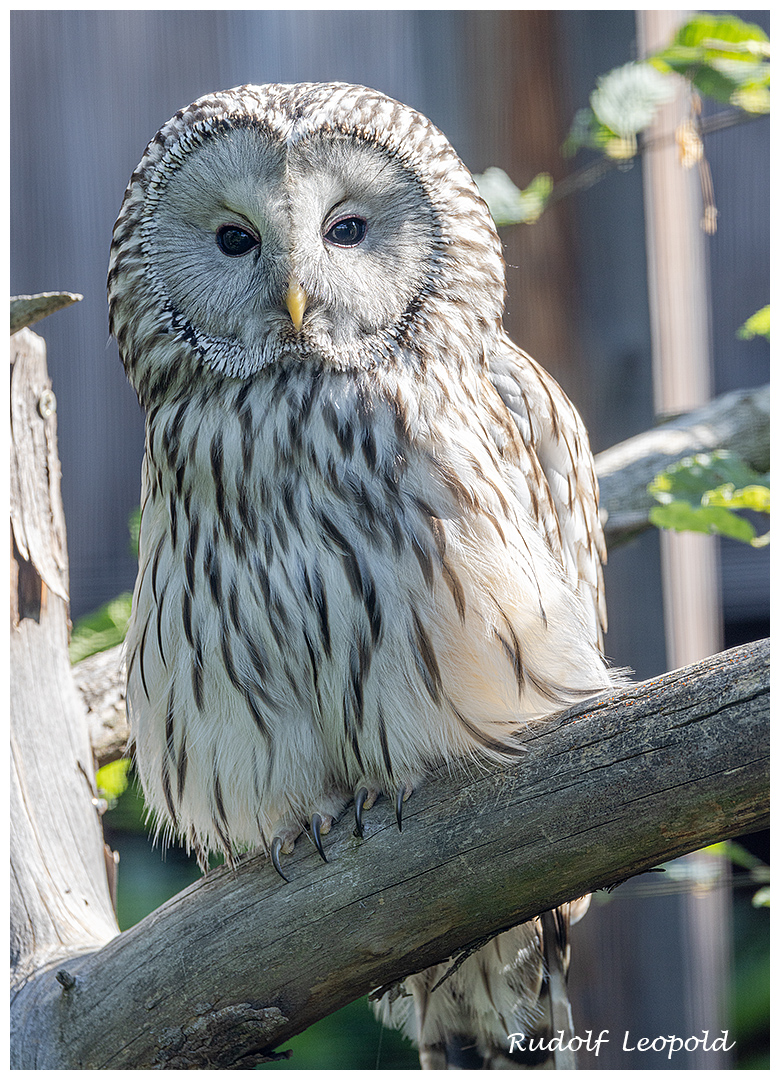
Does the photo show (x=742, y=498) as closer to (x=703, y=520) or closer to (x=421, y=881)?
(x=703, y=520)

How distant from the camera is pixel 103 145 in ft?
7.33

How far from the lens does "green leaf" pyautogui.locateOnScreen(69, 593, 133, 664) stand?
2201mm

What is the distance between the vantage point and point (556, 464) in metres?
Answer: 1.66

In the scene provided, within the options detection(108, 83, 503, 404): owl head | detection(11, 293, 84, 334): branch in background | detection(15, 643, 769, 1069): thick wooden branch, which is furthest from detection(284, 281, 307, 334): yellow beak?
detection(15, 643, 769, 1069): thick wooden branch

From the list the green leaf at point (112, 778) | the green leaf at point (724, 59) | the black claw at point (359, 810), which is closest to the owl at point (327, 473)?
the black claw at point (359, 810)

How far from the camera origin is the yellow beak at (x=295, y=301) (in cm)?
135

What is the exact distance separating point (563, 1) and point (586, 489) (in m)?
1.15

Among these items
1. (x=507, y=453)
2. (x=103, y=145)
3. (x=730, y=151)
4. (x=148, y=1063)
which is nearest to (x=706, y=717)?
(x=507, y=453)

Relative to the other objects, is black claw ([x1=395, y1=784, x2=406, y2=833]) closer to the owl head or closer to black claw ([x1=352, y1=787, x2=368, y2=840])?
black claw ([x1=352, y1=787, x2=368, y2=840])

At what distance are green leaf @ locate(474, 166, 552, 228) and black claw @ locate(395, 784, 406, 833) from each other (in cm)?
124

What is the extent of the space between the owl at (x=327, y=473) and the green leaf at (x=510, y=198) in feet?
1.91

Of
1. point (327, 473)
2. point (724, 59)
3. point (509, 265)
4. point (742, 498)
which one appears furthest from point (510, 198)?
point (327, 473)

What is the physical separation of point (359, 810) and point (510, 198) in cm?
135

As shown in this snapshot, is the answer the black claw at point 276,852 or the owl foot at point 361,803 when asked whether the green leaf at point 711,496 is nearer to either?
the owl foot at point 361,803
